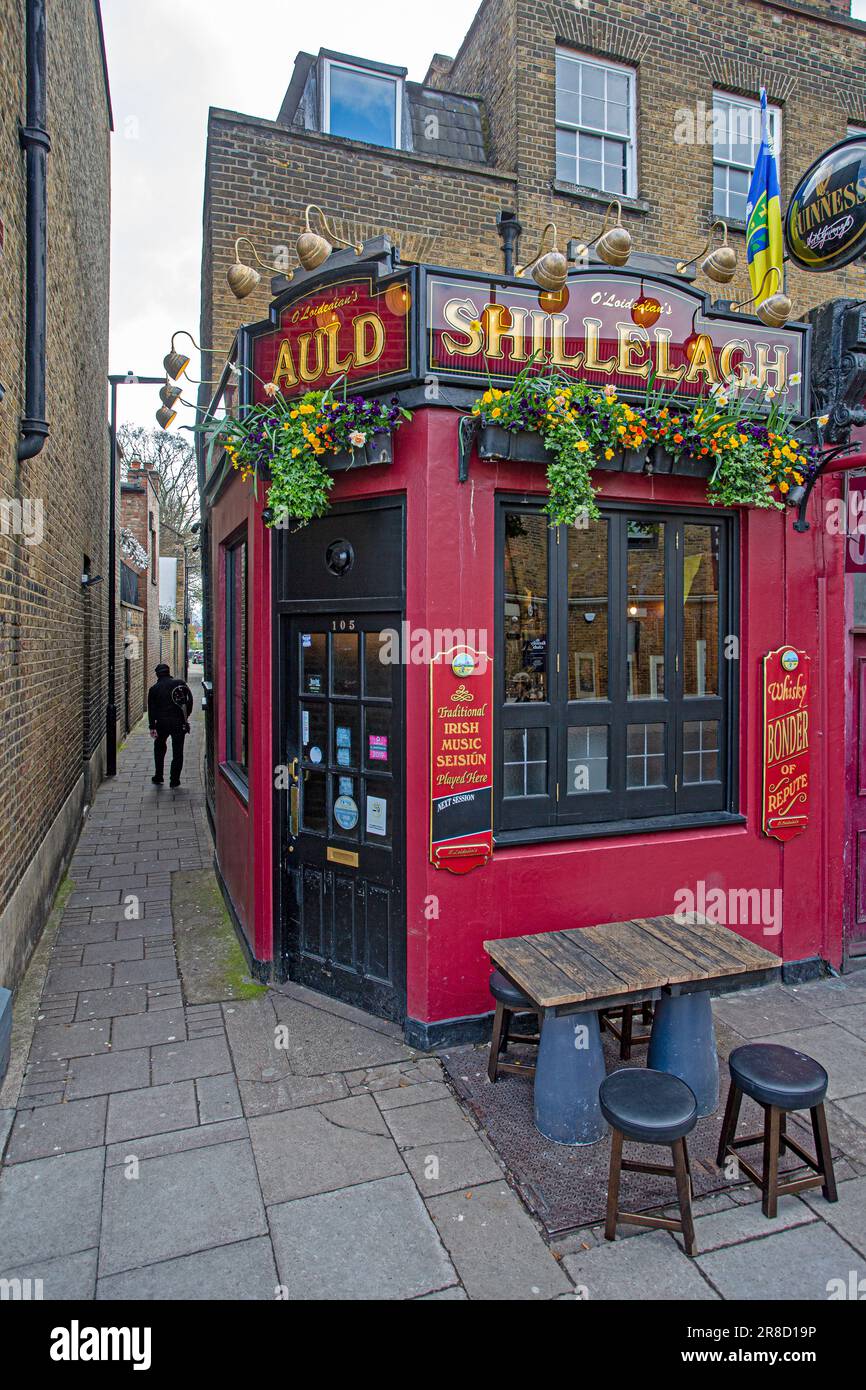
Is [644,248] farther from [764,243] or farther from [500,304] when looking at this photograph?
[500,304]

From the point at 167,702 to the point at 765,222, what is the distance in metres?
10.9

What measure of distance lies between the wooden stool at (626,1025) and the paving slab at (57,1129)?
2766mm

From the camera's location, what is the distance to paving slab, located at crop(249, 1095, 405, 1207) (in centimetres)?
366

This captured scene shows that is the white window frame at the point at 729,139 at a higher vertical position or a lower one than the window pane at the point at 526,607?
higher

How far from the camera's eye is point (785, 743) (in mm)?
5926

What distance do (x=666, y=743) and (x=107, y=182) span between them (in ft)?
44.3

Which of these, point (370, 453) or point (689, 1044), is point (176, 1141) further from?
point (370, 453)

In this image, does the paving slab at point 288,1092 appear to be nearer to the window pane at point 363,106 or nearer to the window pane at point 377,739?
the window pane at point 377,739

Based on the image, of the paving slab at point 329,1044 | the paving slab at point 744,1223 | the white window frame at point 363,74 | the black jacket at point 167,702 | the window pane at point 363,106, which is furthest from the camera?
the black jacket at point 167,702

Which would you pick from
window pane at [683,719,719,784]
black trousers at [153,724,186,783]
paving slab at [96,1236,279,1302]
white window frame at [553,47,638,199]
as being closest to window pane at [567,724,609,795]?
window pane at [683,719,719,784]

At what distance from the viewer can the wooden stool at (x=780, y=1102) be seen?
11.2ft

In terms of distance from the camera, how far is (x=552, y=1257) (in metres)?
3.20

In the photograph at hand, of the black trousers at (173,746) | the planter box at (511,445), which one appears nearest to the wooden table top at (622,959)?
the planter box at (511,445)
